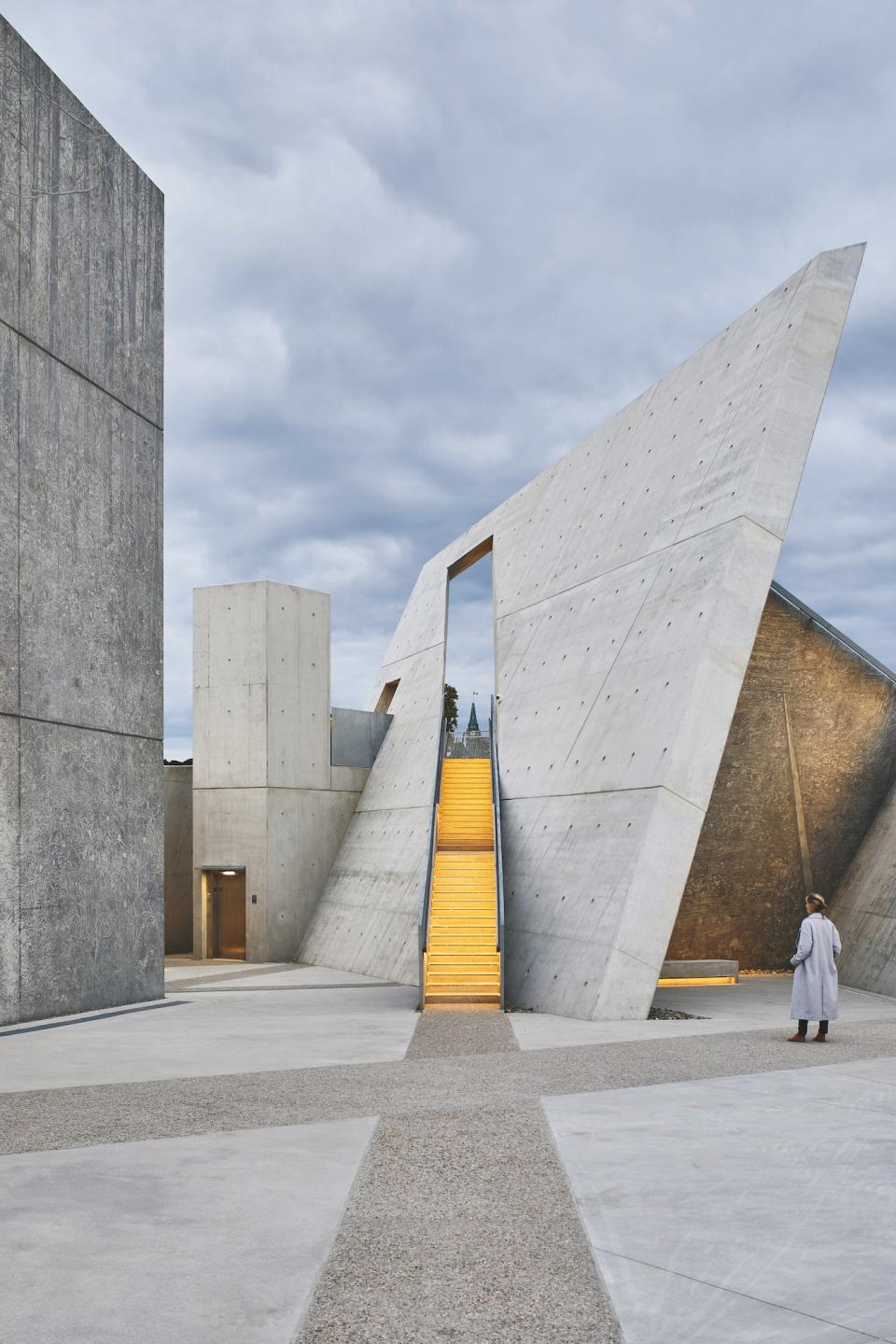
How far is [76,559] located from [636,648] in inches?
268

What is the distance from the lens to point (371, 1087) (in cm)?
741

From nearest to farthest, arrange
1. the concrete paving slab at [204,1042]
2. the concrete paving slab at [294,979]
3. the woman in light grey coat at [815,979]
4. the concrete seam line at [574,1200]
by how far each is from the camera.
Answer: the concrete seam line at [574,1200]
the concrete paving slab at [204,1042]
the woman in light grey coat at [815,979]
the concrete paving slab at [294,979]

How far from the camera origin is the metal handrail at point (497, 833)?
42.1 ft

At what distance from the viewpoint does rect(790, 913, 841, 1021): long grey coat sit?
31.5 ft

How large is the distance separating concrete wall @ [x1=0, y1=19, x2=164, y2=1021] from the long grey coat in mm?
7518

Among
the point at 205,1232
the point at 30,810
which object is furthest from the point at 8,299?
the point at 205,1232

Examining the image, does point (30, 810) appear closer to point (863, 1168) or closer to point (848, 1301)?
point (863, 1168)

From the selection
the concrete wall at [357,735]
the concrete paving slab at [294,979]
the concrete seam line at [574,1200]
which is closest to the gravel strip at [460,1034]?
the concrete seam line at [574,1200]

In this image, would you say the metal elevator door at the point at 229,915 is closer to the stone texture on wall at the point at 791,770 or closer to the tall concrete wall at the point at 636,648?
the tall concrete wall at the point at 636,648

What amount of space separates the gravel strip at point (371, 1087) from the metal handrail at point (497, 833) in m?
3.44

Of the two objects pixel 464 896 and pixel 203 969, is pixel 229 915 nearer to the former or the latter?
pixel 203 969

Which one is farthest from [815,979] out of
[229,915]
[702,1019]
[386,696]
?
[229,915]

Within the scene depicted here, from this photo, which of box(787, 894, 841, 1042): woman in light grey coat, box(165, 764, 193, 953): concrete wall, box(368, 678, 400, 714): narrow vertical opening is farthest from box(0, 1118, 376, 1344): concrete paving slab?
box(368, 678, 400, 714): narrow vertical opening

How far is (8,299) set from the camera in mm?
11625
